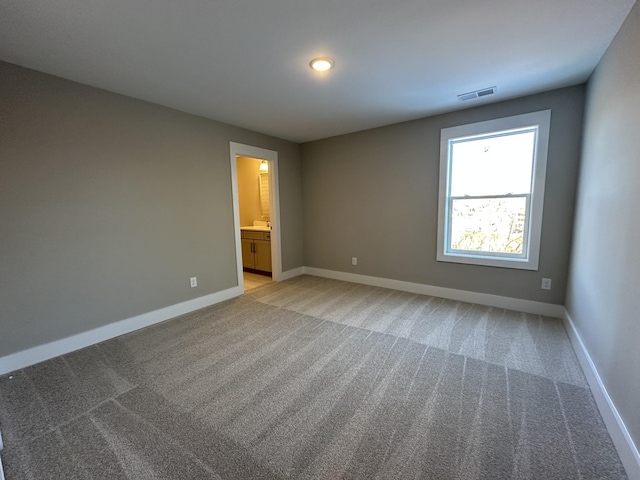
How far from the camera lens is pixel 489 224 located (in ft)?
10.7

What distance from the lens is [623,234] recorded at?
155 cm

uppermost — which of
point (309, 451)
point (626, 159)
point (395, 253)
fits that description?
point (626, 159)

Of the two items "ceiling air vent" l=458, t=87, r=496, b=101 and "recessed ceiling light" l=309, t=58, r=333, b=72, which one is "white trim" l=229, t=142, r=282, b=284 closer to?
"recessed ceiling light" l=309, t=58, r=333, b=72

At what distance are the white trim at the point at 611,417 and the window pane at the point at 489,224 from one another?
123cm

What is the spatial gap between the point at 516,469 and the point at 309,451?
1.02 metres

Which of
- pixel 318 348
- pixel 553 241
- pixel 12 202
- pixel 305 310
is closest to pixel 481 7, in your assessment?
pixel 553 241

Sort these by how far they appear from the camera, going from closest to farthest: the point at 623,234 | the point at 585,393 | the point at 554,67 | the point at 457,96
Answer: the point at 623,234 < the point at 585,393 < the point at 554,67 < the point at 457,96

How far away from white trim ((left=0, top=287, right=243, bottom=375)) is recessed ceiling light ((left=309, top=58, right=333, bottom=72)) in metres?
2.97

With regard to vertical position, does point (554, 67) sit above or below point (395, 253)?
above

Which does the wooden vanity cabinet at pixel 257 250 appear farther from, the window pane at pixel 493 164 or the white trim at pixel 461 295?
the window pane at pixel 493 164

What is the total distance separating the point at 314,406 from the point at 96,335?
2.34 m

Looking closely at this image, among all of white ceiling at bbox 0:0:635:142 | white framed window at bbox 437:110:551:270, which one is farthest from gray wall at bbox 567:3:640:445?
white framed window at bbox 437:110:551:270

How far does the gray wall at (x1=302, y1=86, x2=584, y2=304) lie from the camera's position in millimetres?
2771

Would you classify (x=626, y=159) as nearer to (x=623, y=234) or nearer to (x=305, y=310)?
(x=623, y=234)
